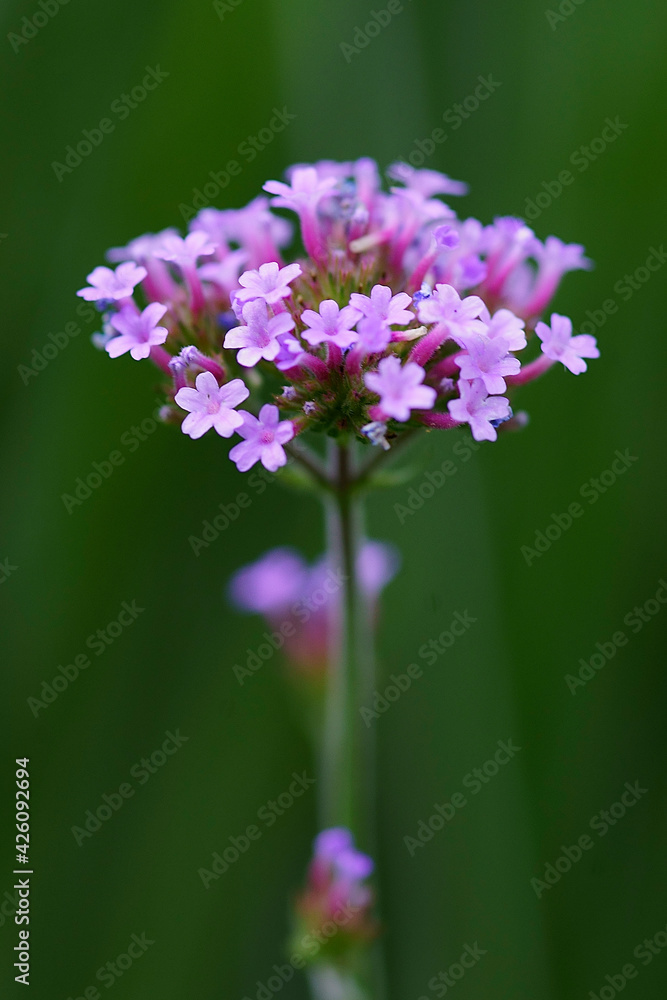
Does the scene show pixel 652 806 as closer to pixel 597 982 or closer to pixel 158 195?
pixel 597 982

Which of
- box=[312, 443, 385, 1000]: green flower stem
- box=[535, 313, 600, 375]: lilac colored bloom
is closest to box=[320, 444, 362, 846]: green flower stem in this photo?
box=[312, 443, 385, 1000]: green flower stem

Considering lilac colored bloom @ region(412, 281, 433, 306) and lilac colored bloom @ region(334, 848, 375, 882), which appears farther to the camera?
lilac colored bloom @ region(334, 848, 375, 882)

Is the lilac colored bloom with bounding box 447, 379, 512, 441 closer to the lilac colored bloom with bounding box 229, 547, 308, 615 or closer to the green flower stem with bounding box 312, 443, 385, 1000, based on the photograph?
the green flower stem with bounding box 312, 443, 385, 1000

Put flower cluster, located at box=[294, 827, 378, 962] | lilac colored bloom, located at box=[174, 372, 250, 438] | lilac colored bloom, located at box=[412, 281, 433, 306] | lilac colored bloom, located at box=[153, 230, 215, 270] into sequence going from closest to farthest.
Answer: lilac colored bloom, located at box=[174, 372, 250, 438], lilac colored bloom, located at box=[412, 281, 433, 306], lilac colored bloom, located at box=[153, 230, 215, 270], flower cluster, located at box=[294, 827, 378, 962]

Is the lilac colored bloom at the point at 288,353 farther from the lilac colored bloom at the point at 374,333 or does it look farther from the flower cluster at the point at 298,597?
the flower cluster at the point at 298,597

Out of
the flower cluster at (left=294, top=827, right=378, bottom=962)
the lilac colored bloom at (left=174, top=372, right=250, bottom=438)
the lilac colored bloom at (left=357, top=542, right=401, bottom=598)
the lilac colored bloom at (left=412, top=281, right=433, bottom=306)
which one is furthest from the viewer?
the lilac colored bloom at (left=357, top=542, right=401, bottom=598)

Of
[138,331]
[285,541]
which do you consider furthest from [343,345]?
[285,541]
